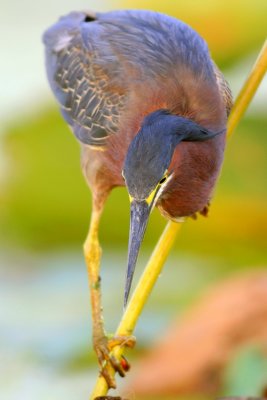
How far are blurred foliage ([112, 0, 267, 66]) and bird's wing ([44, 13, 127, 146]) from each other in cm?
161

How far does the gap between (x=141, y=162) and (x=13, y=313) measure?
4.72ft

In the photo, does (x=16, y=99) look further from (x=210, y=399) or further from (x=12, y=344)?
(x=210, y=399)

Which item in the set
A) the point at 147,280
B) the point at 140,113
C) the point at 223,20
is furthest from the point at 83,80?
the point at 223,20

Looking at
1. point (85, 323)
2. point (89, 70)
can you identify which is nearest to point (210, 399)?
point (85, 323)

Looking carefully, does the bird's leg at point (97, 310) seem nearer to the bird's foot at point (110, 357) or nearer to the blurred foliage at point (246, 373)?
Result: the bird's foot at point (110, 357)

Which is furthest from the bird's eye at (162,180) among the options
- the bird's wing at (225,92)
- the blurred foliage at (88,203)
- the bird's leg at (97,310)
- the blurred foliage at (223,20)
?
the blurred foliage at (223,20)

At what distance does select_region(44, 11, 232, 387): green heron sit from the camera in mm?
1795

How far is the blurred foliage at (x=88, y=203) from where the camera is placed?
11.6 feet

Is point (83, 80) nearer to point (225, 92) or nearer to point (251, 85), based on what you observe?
point (225, 92)

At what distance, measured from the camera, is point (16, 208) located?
3.65 meters

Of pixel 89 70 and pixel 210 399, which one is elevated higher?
pixel 89 70

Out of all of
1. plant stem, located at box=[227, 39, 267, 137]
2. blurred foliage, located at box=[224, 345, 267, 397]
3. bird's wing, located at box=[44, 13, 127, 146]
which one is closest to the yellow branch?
plant stem, located at box=[227, 39, 267, 137]

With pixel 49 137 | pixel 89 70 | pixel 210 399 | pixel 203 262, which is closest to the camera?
pixel 89 70

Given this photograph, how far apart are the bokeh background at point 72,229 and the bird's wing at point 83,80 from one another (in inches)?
26.4
